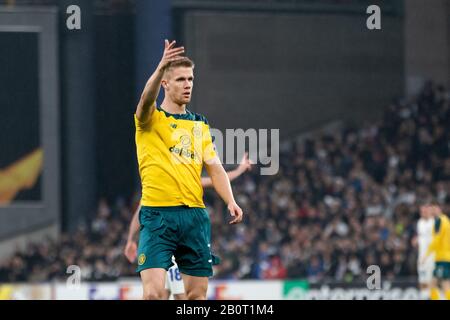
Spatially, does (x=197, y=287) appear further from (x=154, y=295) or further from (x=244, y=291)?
(x=244, y=291)

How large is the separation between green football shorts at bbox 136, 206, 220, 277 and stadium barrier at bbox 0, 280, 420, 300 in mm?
8164

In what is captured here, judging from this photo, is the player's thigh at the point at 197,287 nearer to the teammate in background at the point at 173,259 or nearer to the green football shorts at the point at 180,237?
the green football shorts at the point at 180,237

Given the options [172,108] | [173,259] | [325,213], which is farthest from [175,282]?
[325,213]

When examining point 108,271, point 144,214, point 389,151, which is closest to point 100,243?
point 108,271

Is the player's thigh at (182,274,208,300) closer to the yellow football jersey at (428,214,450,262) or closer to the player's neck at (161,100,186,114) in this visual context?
the player's neck at (161,100,186,114)

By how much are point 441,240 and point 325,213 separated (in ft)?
18.6

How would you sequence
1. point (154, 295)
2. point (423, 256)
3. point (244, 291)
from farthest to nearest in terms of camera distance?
point (244, 291), point (423, 256), point (154, 295)

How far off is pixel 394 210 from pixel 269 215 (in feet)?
8.28

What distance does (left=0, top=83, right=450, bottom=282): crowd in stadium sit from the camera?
806 inches

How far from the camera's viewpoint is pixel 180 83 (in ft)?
25.5

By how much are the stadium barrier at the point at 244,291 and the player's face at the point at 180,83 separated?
27.9 feet

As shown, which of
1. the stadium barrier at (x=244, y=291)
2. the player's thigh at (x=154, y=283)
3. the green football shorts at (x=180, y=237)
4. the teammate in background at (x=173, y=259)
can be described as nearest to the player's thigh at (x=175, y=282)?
the teammate in background at (x=173, y=259)

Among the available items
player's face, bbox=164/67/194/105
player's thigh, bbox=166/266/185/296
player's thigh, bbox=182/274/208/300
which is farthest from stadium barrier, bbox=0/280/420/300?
player's face, bbox=164/67/194/105
